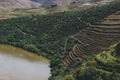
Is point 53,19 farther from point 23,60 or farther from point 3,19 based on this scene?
point 23,60

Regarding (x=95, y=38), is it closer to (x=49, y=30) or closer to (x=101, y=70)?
(x=49, y=30)

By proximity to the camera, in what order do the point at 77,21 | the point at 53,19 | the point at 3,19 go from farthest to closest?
1. the point at 3,19
2. the point at 53,19
3. the point at 77,21

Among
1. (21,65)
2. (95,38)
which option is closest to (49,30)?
(21,65)

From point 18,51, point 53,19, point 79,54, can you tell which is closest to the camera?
point 79,54

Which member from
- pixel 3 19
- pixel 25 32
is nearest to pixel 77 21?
pixel 25 32

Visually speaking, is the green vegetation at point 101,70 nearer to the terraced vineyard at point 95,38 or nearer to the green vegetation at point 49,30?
the terraced vineyard at point 95,38

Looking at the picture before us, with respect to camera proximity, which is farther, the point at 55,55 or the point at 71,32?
the point at 71,32

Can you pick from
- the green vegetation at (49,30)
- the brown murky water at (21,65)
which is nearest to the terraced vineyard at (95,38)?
the green vegetation at (49,30)

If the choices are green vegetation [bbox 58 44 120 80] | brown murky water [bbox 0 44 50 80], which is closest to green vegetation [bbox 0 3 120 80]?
brown murky water [bbox 0 44 50 80]
